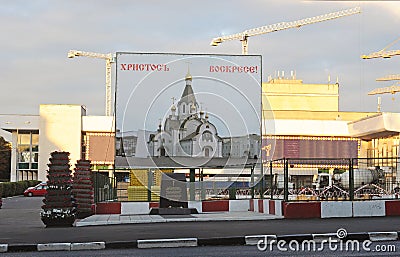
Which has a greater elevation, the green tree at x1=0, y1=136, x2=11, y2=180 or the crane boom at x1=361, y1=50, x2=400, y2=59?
the crane boom at x1=361, y1=50, x2=400, y2=59

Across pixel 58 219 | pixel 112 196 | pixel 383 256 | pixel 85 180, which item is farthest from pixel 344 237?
pixel 112 196

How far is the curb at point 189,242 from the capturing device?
11742 mm

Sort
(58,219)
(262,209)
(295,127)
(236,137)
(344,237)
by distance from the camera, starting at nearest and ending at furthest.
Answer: (344,237), (58,219), (262,209), (236,137), (295,127)

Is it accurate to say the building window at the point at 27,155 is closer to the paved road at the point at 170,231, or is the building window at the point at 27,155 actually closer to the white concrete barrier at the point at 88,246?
the paved road at the point at 170,231

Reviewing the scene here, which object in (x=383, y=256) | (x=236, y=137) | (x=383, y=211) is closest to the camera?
(x=383, y=256)

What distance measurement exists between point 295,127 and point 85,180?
63829 millimetres

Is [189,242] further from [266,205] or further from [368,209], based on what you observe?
[266,205]

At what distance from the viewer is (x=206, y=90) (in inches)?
989

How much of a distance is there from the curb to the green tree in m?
85.3

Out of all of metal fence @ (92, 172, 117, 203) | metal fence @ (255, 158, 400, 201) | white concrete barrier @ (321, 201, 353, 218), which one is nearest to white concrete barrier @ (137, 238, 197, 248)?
white concrete barrier @ (321, 201, 353, 218)

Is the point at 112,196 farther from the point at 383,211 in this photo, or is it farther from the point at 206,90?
the point at 383,211

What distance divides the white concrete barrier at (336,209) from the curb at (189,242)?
5540mm

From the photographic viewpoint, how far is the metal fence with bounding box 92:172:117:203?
77.9ft

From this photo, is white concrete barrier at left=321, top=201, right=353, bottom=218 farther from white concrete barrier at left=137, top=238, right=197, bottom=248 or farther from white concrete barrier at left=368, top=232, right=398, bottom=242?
white concrete barrier at left=137, top=238, right=197, bottom=248
